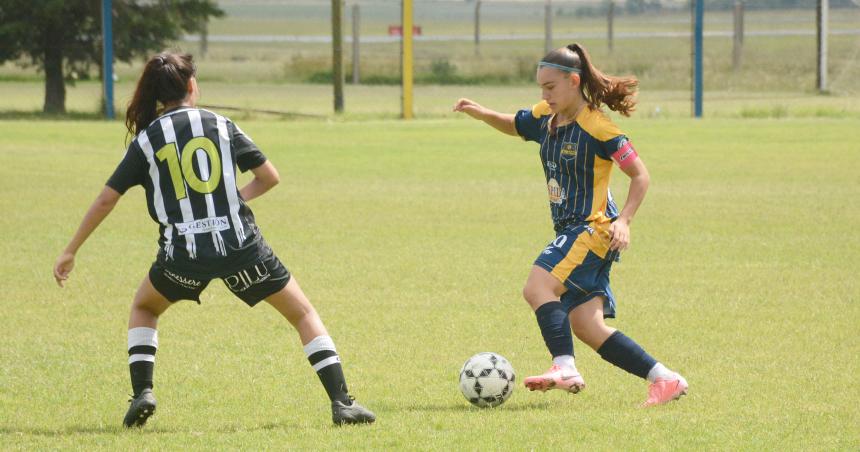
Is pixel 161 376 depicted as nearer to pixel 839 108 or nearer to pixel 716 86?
pixel 839 108

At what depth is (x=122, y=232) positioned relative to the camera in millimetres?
11609

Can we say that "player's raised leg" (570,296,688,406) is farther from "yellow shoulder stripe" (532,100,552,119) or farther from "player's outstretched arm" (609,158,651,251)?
"yellow shoulder stripe" (532,100,552,119)

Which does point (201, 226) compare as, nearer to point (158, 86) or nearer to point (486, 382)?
point (158, 86)

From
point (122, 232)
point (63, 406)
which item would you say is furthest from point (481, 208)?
point (63, 406)

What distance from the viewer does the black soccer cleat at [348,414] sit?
16.7 feet

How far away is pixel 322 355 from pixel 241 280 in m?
0.46

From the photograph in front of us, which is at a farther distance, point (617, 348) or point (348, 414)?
point (617, 348)

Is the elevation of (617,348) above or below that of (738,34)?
below

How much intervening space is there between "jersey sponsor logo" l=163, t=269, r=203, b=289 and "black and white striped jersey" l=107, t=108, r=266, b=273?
7 centimetres

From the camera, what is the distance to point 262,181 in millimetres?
5152

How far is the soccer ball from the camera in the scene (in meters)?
5.52

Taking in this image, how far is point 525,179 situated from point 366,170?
231 centimetres

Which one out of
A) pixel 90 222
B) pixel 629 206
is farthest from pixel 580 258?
pixel 90 222

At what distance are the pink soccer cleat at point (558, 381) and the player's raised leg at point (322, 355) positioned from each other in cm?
77
